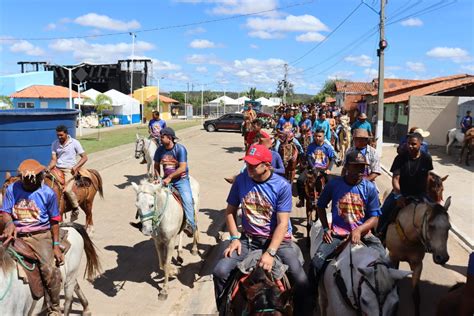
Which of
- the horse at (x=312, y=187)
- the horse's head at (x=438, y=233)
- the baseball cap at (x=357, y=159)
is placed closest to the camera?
the baseball cap at (x=357, y=159)

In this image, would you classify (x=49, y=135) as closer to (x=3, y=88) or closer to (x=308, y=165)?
(x=308, y=165)

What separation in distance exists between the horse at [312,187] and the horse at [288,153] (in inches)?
97.8

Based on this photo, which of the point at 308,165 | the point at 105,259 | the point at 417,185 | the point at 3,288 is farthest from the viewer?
the point at 308,165

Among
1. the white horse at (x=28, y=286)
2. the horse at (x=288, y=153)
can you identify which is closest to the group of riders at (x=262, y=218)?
the white horse at (x=28, y=286)

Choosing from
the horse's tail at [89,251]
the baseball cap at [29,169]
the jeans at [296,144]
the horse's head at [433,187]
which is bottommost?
the horse's tail at [89,251]

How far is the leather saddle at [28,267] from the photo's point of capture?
4.52 meters

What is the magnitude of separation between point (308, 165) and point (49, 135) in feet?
27.3

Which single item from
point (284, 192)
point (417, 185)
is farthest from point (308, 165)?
point (284, 192)

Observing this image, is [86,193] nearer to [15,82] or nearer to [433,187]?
[433,187]

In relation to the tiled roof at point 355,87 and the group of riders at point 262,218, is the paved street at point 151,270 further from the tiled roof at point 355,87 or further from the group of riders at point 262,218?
the tiled roof at point 355,87

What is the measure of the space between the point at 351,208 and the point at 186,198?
345 centimetres

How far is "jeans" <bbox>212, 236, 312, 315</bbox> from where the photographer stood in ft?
14.1

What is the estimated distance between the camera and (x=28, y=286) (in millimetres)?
4594

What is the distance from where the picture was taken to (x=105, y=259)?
8086 millimetres
